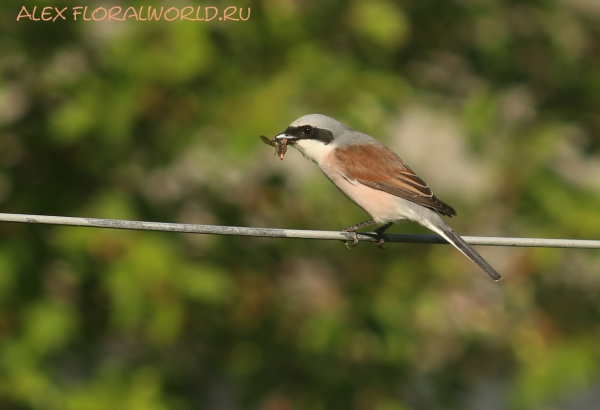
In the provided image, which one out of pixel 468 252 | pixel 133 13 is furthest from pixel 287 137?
pixel 468 252

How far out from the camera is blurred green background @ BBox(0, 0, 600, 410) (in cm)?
397

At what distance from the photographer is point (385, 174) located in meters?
4.01

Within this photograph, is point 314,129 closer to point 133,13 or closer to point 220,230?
point 133,13

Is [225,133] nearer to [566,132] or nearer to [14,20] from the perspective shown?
[14,20]

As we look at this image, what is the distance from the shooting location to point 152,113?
4.11 m

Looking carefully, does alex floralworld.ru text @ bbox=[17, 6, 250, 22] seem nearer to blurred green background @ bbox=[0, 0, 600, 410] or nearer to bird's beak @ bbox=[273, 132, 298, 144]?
blurred green background @ bbox=[0, 0, 600, 410]

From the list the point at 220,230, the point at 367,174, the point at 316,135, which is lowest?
the point at 220,230

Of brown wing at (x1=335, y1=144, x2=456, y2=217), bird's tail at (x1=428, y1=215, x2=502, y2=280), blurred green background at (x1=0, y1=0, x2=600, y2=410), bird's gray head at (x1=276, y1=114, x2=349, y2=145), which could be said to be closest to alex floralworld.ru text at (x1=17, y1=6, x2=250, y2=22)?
blurred green background at (x1=0, y1=0, x2=600, y2=410)

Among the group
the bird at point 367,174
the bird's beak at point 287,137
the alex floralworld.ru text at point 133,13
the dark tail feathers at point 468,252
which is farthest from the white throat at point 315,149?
the dark tail feathers at point 468,252

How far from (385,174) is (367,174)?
0.32 ft

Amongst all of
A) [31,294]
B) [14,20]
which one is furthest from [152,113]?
[31,294]

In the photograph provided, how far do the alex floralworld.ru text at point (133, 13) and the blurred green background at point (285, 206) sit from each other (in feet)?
0.15

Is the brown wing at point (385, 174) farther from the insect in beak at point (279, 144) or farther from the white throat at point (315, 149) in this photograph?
the insect in beak at point (279, 144)

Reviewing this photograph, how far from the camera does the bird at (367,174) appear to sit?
12.7ft
